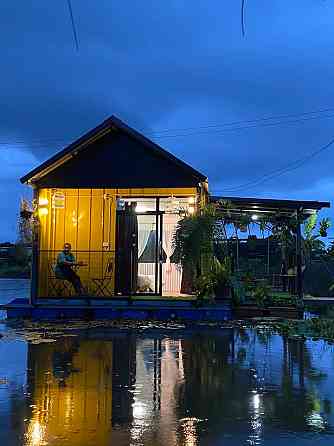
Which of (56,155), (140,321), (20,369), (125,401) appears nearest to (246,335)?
(140,321)

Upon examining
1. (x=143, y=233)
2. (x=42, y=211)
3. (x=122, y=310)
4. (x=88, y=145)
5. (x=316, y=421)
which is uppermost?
(x=88, y=145)

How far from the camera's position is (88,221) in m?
18.3

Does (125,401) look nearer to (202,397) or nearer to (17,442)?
(202,397)

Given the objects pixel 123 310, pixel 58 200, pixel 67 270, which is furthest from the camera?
pixel 58 200

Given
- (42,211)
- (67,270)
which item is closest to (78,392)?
(67,270)

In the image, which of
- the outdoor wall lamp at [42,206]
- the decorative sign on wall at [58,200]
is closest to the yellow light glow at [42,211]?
the outdoor wall lamp at [42,206]

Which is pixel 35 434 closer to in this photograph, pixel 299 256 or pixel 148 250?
pixel 148 250

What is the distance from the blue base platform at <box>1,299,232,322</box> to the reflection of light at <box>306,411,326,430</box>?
9121 mm

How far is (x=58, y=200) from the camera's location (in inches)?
690

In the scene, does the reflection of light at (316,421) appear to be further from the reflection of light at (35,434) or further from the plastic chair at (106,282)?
the plastic chair at (106,282)

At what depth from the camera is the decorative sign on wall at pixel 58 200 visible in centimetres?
1736

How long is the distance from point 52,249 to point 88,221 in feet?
4.56

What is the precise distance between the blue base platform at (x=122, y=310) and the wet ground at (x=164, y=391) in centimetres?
346

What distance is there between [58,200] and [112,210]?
171 cm
